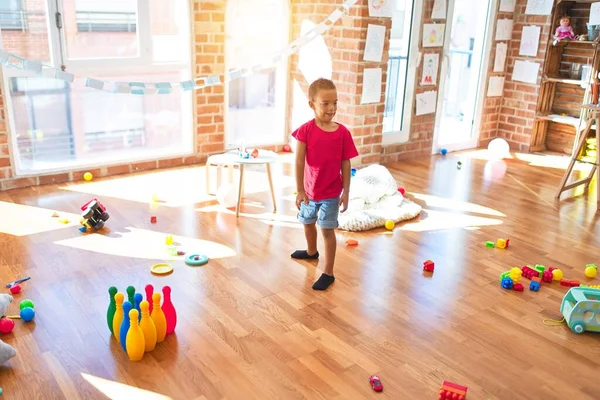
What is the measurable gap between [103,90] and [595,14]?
4421 mm

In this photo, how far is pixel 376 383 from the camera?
6.75ft

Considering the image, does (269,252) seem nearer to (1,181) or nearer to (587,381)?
(587,381)

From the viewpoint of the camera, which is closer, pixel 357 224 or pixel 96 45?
pixel 357 224

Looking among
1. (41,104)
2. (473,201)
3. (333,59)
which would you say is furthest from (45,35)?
(473,201)

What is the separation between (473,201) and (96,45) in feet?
11.6

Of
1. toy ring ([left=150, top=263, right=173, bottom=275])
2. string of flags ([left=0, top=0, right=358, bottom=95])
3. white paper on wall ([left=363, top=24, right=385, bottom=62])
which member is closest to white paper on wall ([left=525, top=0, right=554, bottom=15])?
white paper on wall ([left=363, top=24, right=385, bottom=62])

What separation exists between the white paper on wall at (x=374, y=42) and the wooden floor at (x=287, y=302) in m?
1.30

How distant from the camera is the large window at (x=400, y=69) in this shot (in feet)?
16.4

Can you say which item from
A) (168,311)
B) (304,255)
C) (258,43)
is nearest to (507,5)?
(258,43)

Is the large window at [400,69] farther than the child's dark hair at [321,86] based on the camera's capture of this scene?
Yes

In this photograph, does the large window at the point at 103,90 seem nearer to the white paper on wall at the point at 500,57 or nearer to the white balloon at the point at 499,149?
the white balloon at the point at 499,149

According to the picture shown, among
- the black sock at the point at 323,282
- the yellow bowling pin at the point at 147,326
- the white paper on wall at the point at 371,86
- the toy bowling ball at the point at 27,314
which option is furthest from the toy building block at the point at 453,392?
the white paper on wall at the point at 371,86

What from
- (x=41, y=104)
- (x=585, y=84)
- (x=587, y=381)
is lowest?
(x=587, y=381)

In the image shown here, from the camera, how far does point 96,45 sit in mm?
4988
